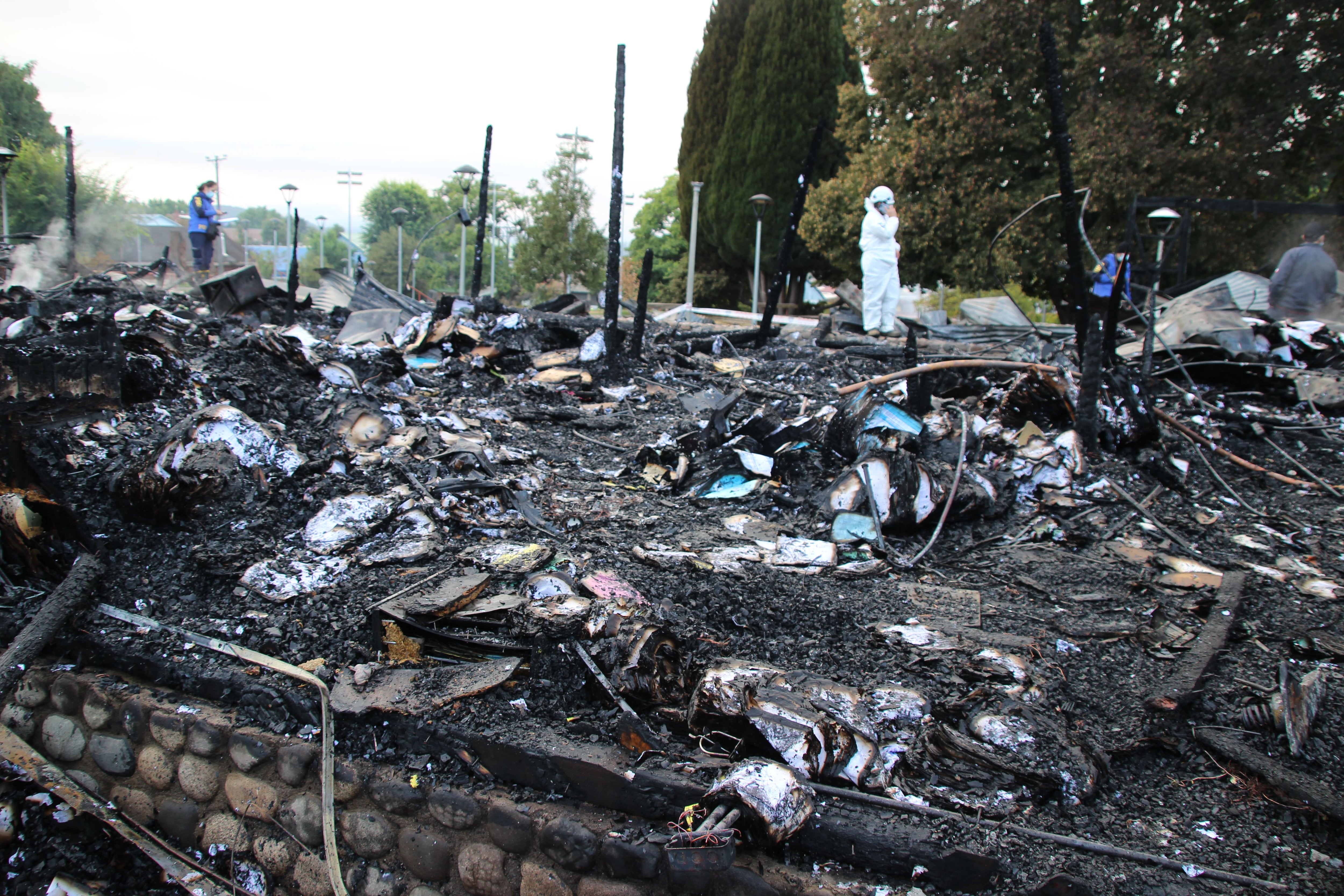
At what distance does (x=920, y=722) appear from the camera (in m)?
2.29

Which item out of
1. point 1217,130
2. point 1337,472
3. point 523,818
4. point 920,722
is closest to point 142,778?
point 523,818

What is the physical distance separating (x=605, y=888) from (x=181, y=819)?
65.7 inches

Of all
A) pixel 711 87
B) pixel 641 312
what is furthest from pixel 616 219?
pixel 711 87

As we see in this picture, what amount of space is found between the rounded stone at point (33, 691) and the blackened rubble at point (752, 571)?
0.11m

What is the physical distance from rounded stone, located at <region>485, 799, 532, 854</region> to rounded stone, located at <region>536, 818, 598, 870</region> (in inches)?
2.0

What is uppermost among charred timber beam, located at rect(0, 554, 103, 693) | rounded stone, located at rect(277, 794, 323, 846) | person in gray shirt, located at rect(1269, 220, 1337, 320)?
person in gray shirt, located at rect(1269, 220, 1337, 320)

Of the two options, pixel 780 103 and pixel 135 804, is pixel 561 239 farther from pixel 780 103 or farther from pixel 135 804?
pixel 135 804

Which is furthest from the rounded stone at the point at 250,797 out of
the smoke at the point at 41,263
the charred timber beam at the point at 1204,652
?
the smoke at the point at 41,263

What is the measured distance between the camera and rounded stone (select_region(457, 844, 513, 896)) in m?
2.12

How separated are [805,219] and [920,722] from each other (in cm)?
1422

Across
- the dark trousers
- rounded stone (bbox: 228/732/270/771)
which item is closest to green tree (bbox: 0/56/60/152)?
the dark trousers

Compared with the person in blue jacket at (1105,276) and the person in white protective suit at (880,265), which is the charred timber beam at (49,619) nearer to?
the person in white protective suit at (880,265)

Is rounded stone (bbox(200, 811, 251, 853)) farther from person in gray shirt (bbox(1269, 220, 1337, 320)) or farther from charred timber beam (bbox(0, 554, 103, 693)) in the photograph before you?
person in gray shirt (bbox(1269, 220, 1337, 320))

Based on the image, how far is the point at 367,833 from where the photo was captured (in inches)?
89.6
